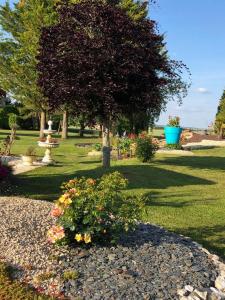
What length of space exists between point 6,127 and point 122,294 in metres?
47.4

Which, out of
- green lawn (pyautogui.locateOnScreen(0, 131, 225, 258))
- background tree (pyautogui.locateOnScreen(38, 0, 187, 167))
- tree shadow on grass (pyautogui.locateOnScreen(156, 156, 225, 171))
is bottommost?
green lawn (pyautogui.locateOnScreen(0, 131, 225, 258))

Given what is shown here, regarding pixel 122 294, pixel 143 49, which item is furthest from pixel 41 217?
pixel 143 49

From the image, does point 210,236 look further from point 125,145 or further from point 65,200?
point 125,145

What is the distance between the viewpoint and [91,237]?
244 inches

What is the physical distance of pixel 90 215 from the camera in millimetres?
6141

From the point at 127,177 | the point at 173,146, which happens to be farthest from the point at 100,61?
the point at 173,146

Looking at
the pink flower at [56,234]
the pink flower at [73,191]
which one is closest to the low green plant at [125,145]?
the pink flower at [73,191]

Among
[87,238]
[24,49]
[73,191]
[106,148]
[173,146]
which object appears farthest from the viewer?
[24,49]

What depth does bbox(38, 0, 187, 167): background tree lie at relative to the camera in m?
14.1

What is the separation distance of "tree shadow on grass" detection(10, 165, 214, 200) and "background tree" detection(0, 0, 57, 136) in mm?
20655

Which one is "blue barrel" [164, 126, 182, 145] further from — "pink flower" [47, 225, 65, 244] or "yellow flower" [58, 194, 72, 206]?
"pink flower" [47, 225, 65, 244]

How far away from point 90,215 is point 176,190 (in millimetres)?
6944

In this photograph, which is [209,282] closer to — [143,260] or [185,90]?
Result: [143,260]

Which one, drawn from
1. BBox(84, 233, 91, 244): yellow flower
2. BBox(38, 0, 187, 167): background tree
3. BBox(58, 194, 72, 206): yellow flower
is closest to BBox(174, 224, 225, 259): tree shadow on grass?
BBox(84, 233, 91, 244): yellow flower
